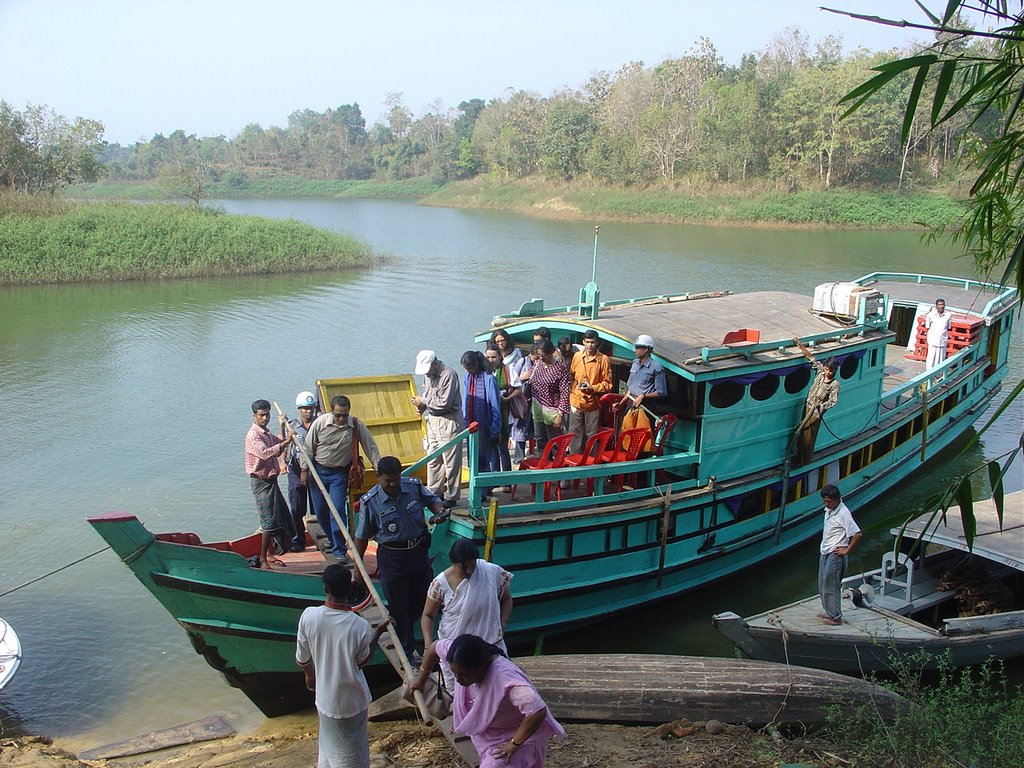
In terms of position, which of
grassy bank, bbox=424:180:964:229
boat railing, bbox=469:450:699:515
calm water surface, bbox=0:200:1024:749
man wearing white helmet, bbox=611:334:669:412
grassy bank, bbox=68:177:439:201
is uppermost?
grassy bank, bbox=68:177:439:201

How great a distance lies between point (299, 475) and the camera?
315 inches

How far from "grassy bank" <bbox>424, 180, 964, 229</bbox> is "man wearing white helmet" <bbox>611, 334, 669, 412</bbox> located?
38565 millimetres

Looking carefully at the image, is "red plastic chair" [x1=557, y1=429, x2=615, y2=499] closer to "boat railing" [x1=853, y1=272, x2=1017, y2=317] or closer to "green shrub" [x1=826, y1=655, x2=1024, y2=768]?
"green shrub" [x1=826, y1=655, x2=1024, y2=768]

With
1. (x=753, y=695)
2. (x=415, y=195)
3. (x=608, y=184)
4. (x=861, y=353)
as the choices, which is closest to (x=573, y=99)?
(x=415, y=195)

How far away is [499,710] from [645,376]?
4.90 meters

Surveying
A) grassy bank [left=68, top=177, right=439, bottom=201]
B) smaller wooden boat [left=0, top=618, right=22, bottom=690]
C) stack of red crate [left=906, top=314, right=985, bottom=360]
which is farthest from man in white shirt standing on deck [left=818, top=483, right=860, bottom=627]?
grassy bank [left=68, top=177, right=439, bottom=201]

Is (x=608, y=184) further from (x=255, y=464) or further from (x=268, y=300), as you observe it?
(x=255, y=464)

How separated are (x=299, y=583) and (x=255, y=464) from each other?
1155mm

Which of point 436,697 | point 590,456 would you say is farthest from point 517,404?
point 436,697

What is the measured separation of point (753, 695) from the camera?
20.3 ft

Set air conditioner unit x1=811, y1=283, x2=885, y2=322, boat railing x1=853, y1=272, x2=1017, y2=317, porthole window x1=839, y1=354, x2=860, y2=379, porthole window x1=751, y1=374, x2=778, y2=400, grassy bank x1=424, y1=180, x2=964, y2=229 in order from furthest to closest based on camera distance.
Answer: grassy bank x1=424, y1=180, x2=964, y2=229, boat railing x1=853, y1=272, x2=1017, y2=317, air conditioner unit x1=811, y1=283, x2=885, y2=322, porthole window x1=839, y1=354, x2=860, y2=379, porthole window x1=751, y1=374, x2=778, y2=400

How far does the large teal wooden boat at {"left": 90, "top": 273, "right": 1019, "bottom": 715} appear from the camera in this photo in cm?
693

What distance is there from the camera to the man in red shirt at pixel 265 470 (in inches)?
299

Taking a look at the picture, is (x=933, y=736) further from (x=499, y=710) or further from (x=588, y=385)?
(x=588, y=385)
